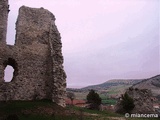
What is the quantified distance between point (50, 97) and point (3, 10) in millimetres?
7818

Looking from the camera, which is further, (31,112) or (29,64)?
(29,64)

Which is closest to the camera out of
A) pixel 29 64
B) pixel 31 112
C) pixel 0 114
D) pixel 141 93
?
pixel 0 114

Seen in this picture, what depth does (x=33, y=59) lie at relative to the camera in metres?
18.3

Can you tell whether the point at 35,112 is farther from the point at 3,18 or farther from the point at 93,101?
the point at 93,101

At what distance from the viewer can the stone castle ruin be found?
56.5 ft

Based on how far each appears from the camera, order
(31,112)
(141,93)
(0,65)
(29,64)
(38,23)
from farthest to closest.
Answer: (141,93) → (38,23) → (29,64) → (0,65) → (31,112)

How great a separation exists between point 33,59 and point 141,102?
13.1 meters

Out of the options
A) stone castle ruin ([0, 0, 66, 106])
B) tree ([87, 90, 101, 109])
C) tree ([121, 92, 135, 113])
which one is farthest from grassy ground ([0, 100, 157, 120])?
tree ([87, 90, 101, 109])

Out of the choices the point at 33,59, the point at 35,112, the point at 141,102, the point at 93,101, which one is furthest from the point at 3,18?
the point at 141,102

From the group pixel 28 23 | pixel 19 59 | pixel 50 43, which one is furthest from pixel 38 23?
pixel 19 59

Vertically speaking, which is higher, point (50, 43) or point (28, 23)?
point (28, 23)

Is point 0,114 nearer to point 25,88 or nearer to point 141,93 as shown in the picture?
point 25,88

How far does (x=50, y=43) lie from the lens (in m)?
19.0

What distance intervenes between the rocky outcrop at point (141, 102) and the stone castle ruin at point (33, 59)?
31.8 feet
